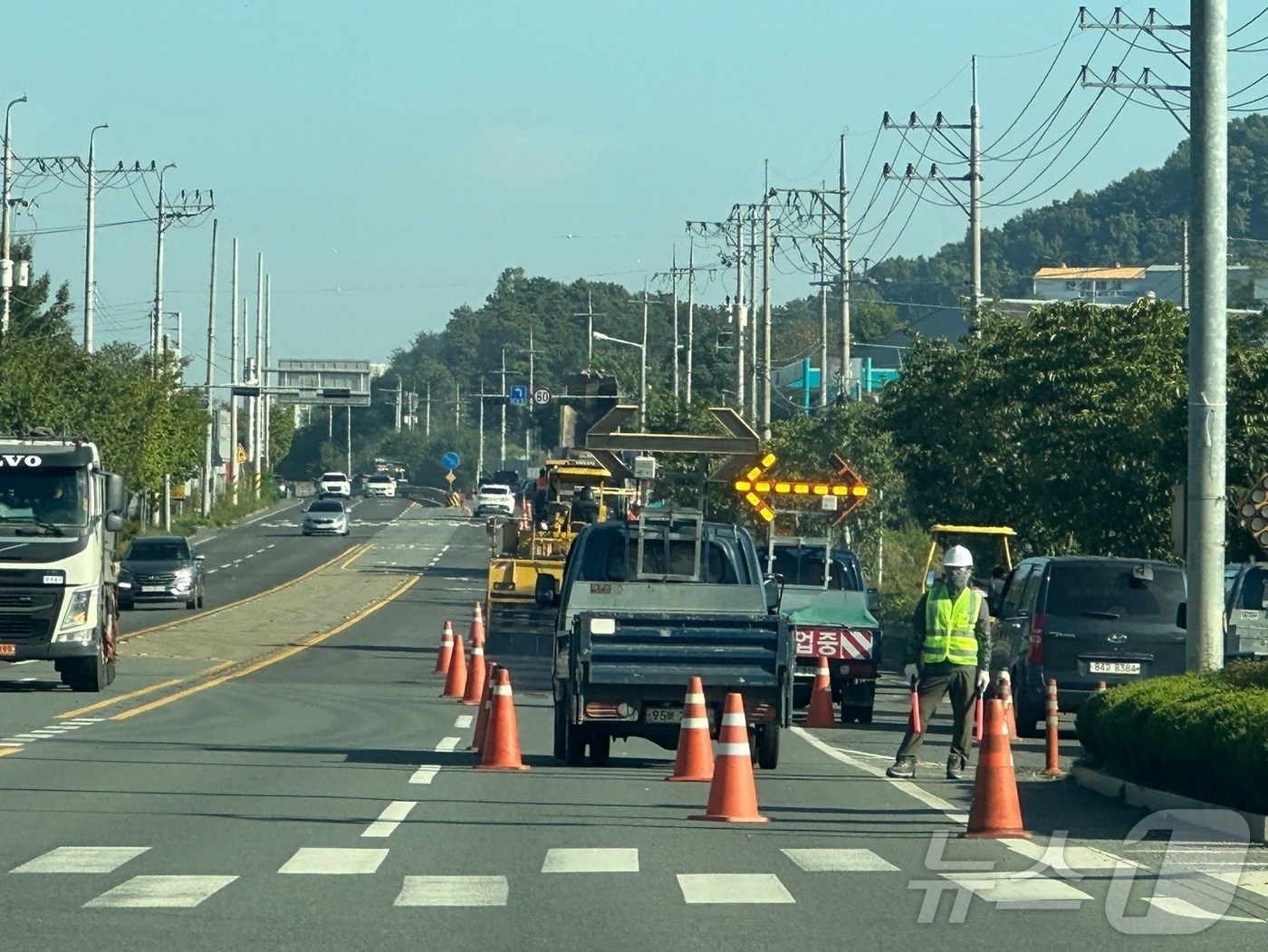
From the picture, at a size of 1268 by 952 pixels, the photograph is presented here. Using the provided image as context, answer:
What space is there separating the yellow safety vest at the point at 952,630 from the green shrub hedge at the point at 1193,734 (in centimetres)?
119

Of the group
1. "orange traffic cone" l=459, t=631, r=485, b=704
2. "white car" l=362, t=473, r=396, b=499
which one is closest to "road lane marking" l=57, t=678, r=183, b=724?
"orange traffic cone" l=459, t=631, r=485, b=704

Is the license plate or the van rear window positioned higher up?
the van rear window

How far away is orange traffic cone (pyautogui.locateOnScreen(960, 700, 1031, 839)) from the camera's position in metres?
12.1

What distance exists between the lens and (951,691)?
16.3m

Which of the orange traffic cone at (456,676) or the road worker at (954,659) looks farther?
the orange traffic cone at (456,676)

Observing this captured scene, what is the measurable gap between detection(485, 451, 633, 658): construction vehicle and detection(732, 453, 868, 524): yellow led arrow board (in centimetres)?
454

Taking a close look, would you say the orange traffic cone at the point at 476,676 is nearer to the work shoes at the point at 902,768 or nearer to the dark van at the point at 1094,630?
the dark van at the point at 1094,630

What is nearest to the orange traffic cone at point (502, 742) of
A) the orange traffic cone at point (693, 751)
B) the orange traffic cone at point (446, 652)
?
the orange traffic cone at point (693, 751)

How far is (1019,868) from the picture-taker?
10930 millimetres

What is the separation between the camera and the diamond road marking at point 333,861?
10758mm

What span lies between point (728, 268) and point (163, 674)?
5340cm

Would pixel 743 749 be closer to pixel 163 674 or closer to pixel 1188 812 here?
pixel 1188 812

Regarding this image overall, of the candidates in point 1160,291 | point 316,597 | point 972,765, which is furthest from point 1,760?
point 1160,291

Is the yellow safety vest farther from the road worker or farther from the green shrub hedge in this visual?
the green shrub hedge
